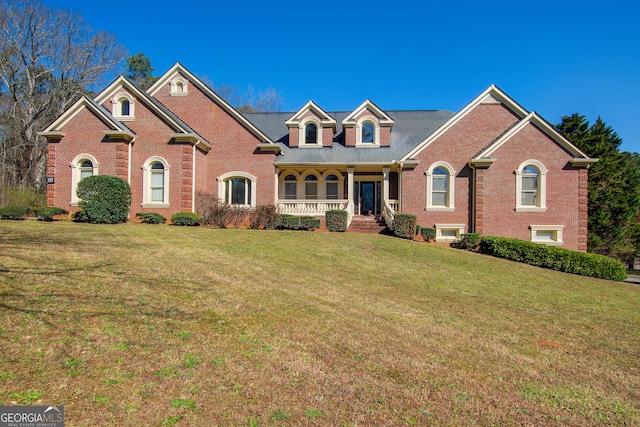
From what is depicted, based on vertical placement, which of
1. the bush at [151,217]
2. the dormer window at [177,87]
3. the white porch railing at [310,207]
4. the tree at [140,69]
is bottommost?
the bush at [151,217]

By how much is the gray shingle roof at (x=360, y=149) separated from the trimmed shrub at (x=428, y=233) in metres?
4.93

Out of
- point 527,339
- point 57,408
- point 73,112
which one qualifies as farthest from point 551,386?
point 73,112

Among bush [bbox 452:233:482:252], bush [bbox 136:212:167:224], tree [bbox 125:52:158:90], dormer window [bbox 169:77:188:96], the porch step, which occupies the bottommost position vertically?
bush [bbox 452:233:482:252]

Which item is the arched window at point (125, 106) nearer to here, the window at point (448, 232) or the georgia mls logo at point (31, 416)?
the window at point (448, 232)

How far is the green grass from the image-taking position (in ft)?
11.5

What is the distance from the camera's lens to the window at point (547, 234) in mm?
18422

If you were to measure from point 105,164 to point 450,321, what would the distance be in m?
18.0

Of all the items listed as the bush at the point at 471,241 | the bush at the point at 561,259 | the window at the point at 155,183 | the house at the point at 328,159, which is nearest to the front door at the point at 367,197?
the house at the point at 328,159

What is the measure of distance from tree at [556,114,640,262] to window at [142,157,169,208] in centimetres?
2692

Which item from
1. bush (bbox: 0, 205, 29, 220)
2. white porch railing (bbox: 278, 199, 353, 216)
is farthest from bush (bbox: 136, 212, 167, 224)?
white porch railing (bbox: 278, 199, 353, 216)

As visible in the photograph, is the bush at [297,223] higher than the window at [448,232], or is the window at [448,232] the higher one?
the bush at [297,223]

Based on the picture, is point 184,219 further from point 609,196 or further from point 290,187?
point 609,196

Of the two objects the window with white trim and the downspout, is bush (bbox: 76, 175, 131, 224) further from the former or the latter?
the window with white trim

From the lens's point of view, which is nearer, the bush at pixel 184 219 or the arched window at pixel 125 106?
the bush at pixel 184 219
